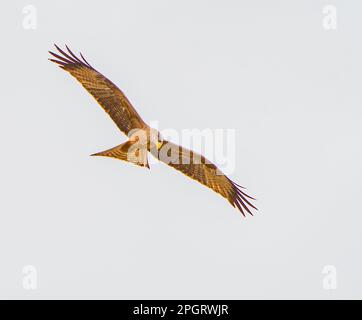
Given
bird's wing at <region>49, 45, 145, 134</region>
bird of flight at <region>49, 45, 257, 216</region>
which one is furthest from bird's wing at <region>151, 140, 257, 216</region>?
bird's wing at <region>49, 45, 145, 134</region>

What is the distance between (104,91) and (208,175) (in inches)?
91.6

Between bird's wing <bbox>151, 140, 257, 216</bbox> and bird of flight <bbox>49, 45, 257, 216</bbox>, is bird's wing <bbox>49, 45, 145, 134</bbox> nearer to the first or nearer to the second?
bird of flight <bbox>49, 45, 257, 216</bbox>

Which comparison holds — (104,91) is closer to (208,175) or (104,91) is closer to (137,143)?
(137,143)

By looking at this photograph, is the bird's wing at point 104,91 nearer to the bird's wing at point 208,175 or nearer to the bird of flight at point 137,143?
the bird of flight at point 137,143

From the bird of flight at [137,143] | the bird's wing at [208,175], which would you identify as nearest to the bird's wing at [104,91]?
the bird of flight at [137,143]

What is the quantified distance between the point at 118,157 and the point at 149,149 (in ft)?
1.77

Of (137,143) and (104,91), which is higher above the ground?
(104,91)

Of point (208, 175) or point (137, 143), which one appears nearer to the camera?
point (137, 143)

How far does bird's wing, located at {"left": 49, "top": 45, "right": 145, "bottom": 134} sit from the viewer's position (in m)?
13.3

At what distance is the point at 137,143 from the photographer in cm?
1308

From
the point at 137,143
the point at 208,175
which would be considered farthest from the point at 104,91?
the point at 208,175
